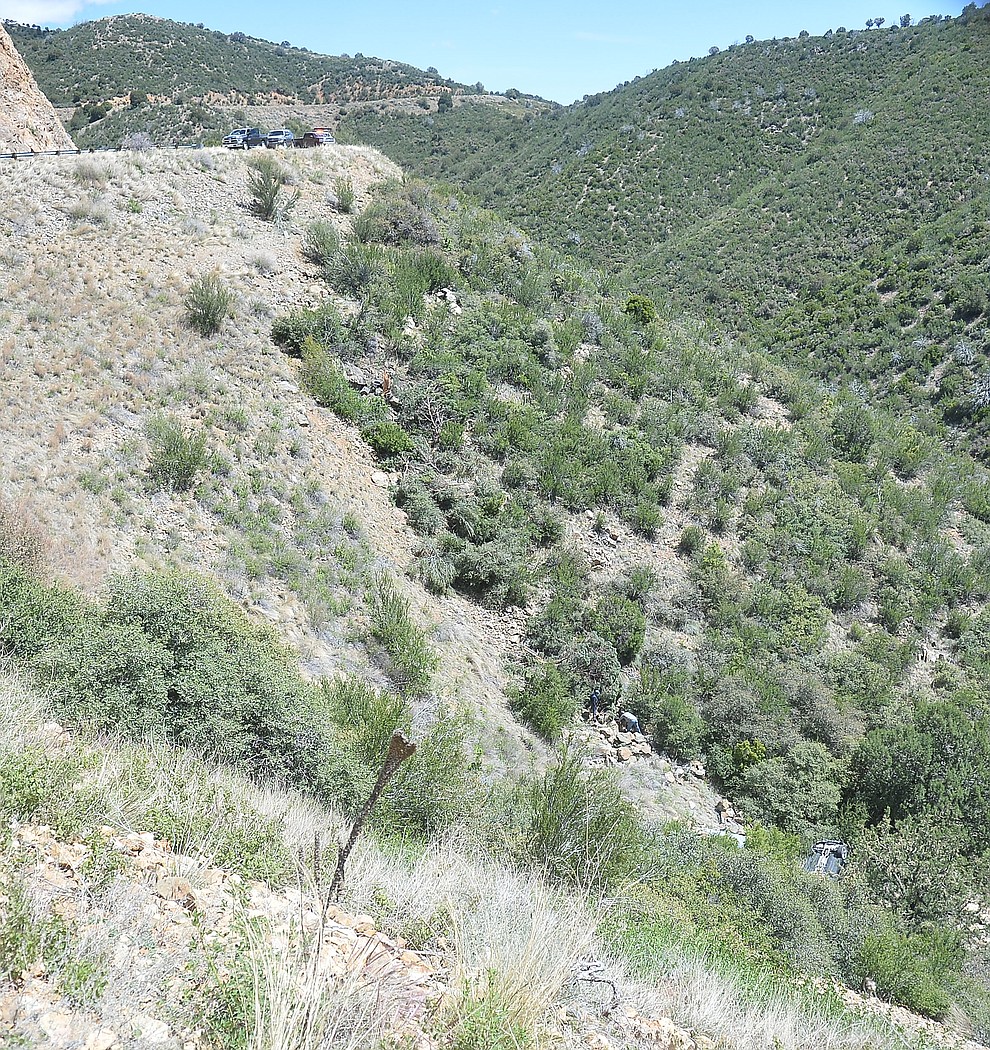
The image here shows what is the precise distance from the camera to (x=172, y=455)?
11.5 m

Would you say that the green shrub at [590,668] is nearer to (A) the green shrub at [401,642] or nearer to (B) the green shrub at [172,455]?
(A) the green shrub at [401,642]

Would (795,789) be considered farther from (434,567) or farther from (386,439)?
(386,439)

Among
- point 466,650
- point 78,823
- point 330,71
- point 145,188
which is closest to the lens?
point 78,823

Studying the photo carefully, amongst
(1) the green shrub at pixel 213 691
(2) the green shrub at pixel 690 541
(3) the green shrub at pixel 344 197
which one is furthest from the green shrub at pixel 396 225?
(1) the green shrub at pixel 213 691

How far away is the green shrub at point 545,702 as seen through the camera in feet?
37.3

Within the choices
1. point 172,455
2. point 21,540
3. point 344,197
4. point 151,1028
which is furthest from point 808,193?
point 151,1028

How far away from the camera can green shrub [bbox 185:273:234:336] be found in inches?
552

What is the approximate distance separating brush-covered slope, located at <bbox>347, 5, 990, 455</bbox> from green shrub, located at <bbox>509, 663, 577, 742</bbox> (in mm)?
19444

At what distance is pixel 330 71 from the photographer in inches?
2849

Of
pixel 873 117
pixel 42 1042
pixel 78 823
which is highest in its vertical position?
pixel 873 117

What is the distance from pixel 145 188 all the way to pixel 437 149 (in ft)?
162

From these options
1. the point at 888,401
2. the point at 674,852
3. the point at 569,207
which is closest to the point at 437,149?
the point at 569,207

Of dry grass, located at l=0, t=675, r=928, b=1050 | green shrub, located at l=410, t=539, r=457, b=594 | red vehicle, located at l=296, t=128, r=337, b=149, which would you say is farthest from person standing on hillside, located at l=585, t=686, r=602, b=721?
red vehicle, located at l=296, t=128, r=337, b=149

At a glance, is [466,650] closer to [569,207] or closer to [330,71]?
[569,207]
